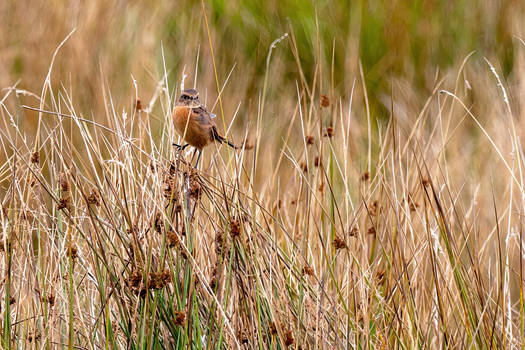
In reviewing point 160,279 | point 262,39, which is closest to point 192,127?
point 160,279

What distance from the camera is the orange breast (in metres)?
2.98

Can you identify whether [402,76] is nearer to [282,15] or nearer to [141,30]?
[282,15]

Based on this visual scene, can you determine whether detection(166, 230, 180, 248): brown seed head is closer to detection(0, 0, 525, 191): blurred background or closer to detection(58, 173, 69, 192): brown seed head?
detection(58, 173, 69, 192): brown seed head

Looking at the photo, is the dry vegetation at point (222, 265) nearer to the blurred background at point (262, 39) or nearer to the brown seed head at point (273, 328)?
the brown seed head at point (273, 328)

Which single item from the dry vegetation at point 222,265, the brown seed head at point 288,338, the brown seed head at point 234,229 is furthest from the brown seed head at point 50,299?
the brown seed head at point 288,338

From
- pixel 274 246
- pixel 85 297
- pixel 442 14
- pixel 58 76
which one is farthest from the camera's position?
pixel 442 14

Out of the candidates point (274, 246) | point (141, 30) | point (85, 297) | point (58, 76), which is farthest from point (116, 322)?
point (141, 30)

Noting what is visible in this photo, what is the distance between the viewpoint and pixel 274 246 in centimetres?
251

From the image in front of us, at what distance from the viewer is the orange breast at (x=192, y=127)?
2.98m

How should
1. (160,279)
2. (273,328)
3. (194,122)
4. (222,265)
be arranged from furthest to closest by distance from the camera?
1. (194,122)
2. (222,265)
3. (273,328)
4. (160,279)

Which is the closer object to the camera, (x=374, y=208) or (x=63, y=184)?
(x=63, y=184)

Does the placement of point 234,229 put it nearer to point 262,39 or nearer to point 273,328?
point 273,328

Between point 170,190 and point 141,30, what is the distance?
9.94 ft

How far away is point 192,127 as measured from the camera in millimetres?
2975
